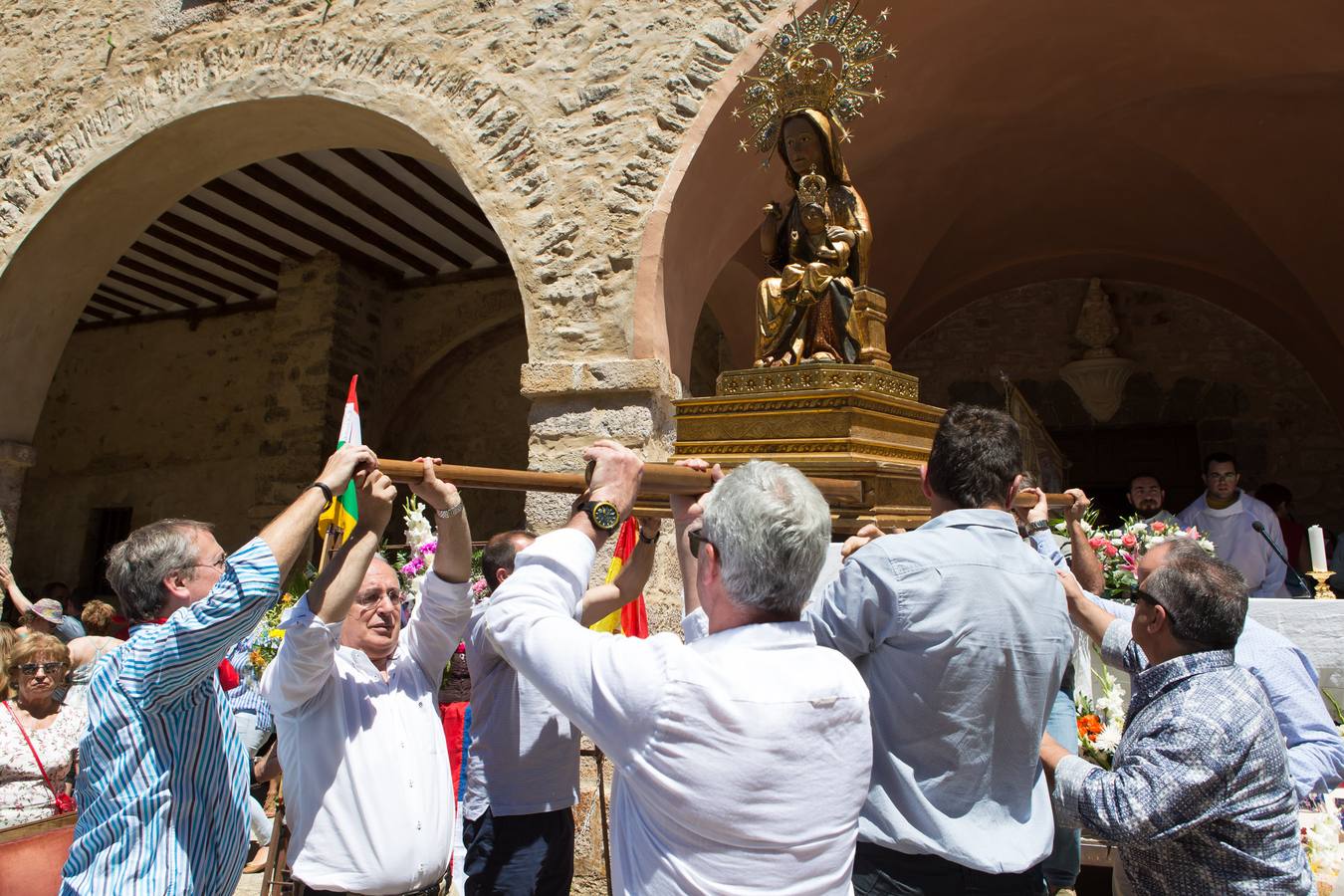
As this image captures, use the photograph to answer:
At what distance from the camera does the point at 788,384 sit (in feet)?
9.45

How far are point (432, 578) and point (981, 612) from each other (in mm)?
1331

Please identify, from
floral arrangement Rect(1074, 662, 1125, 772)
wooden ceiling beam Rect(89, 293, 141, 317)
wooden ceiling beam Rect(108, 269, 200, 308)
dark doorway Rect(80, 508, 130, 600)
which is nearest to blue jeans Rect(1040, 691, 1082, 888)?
floral arrangement Rect(1074, 662, 1125, 772)

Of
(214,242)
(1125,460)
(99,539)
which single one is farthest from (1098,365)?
(99,539)

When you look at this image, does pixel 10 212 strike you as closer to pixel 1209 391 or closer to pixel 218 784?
pixel 218 784

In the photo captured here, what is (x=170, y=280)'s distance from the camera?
11438 millimetres

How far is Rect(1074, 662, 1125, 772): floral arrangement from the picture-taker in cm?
331

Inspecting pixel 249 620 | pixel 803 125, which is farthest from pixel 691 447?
pixel 249 620

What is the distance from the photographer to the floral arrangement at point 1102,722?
10.9 ft

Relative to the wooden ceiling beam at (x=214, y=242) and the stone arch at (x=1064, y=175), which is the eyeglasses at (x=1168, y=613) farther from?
the wooden ceiling beam at (x=214, y=242)

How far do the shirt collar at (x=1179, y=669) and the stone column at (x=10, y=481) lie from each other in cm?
782

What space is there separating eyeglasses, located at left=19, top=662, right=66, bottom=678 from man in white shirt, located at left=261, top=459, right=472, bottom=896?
1.91m

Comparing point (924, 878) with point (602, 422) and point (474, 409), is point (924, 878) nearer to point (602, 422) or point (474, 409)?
point (602, 422)

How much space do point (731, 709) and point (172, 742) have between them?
3.84 feet

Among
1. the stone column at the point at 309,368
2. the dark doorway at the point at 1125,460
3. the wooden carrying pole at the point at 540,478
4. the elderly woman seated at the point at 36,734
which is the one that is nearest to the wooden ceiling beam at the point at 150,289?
the stone column at the point at 309,368
